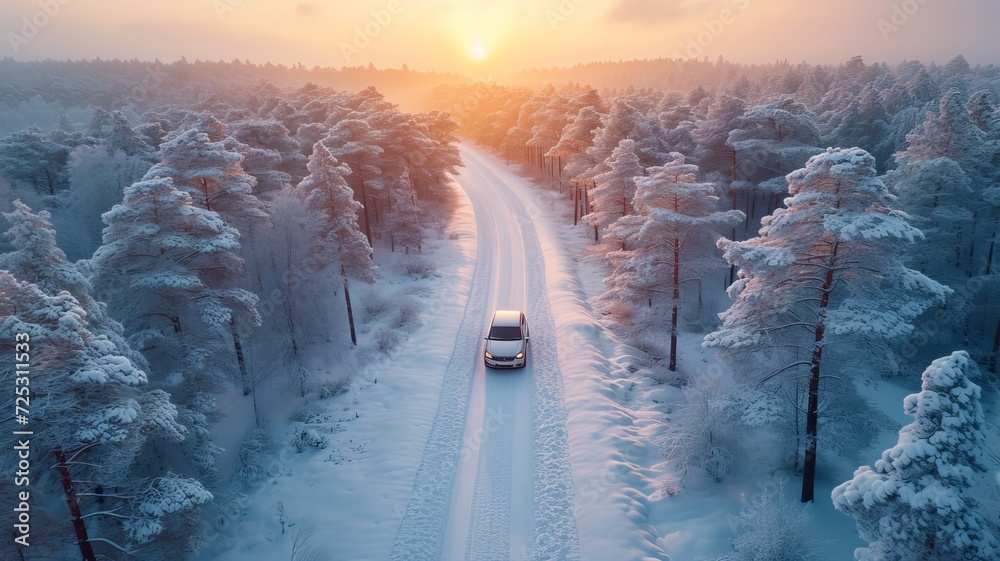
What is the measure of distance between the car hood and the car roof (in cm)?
141

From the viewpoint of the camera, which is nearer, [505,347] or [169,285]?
[169,285]

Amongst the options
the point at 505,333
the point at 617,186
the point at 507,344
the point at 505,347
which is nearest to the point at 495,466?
the point at 505,347

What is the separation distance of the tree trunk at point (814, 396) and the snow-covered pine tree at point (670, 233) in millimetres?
8416

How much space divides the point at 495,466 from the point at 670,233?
13.5 metres

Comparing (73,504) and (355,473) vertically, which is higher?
(73,504)

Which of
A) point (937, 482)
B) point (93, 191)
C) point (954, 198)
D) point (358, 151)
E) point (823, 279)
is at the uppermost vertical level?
point (358, 151)

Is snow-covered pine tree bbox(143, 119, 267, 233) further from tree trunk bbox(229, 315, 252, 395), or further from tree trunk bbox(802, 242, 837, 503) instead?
tree trunk bbox(802, 242, 837, 503)

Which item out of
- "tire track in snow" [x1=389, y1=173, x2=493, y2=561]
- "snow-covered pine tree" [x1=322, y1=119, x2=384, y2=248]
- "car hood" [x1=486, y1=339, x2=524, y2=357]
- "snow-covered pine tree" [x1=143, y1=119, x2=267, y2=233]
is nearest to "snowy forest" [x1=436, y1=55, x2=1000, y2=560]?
"car hood" [x1=486, y1=339, x2=524, y2=357]

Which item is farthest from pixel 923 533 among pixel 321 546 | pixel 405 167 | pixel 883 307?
pixel 405 167

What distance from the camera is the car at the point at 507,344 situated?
21219mm

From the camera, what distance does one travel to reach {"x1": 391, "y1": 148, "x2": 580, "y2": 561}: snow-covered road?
42.2 ft

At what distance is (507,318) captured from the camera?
77.7ft

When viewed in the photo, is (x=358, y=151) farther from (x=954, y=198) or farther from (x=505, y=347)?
(x=954, y=198)

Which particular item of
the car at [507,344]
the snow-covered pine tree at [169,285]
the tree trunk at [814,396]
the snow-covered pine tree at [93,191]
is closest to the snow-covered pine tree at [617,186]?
the car at [507,344]
